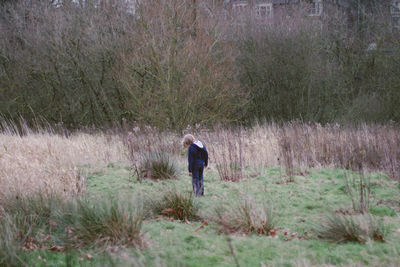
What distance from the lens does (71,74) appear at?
2014 centimetres

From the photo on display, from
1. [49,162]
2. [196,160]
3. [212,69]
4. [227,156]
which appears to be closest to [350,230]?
[196,160]

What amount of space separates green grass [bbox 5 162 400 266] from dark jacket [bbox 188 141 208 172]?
0.58 m

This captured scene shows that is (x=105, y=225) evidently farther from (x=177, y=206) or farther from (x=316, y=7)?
(x=316, y=7)

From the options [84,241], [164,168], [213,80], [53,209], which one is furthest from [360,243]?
[213,80]

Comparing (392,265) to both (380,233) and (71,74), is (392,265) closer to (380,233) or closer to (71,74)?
(380,233)

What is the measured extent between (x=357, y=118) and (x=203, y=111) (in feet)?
24.2

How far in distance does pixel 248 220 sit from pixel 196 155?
2093 mm

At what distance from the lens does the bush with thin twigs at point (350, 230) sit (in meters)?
5.25

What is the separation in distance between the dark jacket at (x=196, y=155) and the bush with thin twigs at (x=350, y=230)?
8.42 ft

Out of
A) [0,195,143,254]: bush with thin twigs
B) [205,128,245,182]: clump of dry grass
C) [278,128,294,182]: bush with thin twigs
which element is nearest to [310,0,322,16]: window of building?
[278,128,294,182]: bush with thin twigs

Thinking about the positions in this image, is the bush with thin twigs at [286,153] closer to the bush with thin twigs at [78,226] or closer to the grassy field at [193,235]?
the grassy field at [193,235]

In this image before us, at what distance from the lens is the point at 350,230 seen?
17.3ft

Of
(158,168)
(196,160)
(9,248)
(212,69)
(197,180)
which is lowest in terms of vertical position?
(158,168)

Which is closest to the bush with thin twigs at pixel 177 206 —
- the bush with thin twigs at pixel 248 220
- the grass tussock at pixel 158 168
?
the bush with thin twigs at pixel 248 220
